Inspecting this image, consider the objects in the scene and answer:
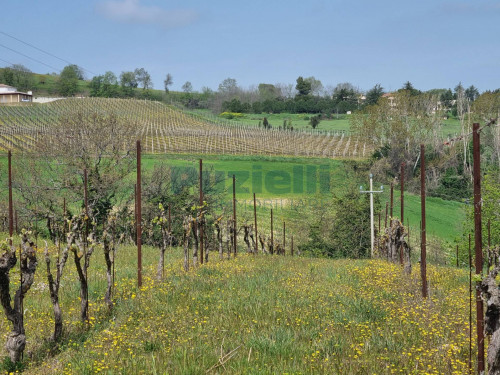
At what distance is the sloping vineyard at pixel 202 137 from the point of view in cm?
6375

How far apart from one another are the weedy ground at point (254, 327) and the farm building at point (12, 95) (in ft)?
390

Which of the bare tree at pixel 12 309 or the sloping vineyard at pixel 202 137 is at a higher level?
the sloping vineyard at pixel 202 137

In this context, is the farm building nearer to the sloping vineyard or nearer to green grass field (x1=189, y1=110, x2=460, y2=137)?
the sloping vineyard

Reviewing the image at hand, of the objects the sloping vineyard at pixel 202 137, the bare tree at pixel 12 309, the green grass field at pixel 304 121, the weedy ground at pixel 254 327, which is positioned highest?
the green grass field at pixel 304 121

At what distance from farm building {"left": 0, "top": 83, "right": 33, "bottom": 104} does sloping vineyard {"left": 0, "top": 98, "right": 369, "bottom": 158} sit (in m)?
25.7

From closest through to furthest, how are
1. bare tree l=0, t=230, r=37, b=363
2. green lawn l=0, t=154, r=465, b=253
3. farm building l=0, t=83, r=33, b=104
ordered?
1. bare tree l=0, t=230, r=37, b=363
2. green lawn l=0, t=154, r=465, b=253
3. farm building l=0, t=83, r=33, b=104

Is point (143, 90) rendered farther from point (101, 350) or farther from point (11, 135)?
point (101, 350)

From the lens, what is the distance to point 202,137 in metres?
73.5

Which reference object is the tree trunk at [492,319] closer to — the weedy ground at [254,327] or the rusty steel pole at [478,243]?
the rusty steel pole at [478,243]

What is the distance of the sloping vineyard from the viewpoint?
209 ft

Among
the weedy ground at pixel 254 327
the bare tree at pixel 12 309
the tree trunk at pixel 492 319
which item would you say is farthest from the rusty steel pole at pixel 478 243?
the bare tree at pixel 12 309

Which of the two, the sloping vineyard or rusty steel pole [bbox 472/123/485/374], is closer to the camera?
rusty steel pole [bbox 472/123/485/374]

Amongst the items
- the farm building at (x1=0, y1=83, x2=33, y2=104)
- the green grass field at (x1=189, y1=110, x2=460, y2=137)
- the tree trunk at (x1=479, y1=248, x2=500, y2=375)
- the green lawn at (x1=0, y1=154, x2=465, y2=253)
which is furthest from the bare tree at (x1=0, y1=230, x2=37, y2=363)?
the farm building at (x1=0, y1=83, x2=33, y2=104)

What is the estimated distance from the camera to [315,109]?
124 m
